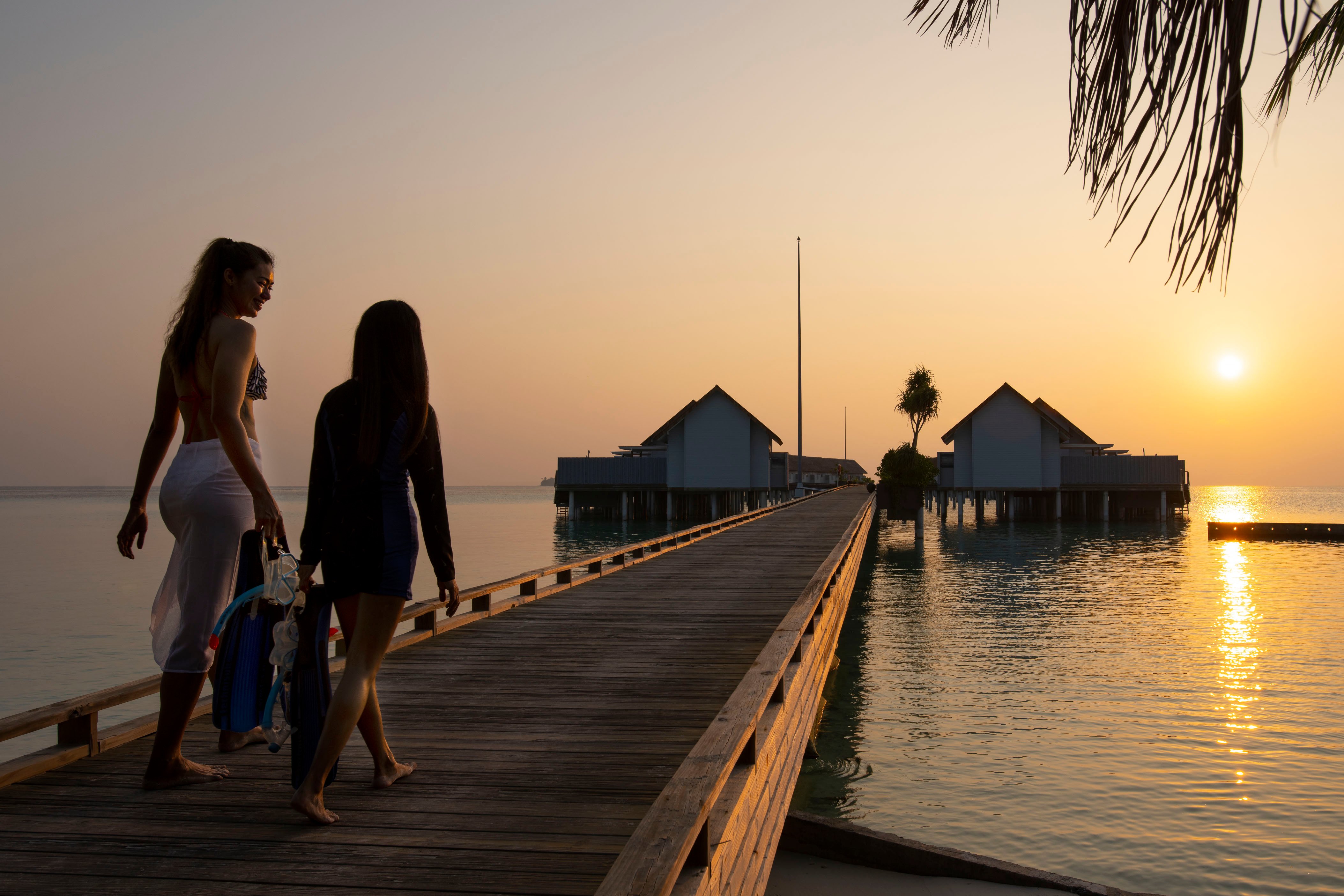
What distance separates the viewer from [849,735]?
10000 mm

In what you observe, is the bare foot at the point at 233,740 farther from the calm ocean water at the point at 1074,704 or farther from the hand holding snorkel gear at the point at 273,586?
the calm ocean water at the point at 1074,704

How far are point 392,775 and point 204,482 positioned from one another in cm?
134

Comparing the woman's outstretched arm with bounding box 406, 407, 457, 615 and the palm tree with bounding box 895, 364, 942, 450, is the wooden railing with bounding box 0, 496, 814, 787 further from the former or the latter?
the palm tree with bounding box 895, 364, 942, 450

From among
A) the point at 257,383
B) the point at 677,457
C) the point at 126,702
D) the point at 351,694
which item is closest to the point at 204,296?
the point at 257,383

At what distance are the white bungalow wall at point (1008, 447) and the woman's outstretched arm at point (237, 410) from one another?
170ft

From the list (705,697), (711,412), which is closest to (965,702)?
(705,697)

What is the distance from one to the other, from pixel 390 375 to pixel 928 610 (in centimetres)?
1881

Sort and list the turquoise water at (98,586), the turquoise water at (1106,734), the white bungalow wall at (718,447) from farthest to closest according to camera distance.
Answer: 1. the white bungalow wall at (718,447)
2. the turquoise water at (98,586)
3. the turquoise water at (1106,734)

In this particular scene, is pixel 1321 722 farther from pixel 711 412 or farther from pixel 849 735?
pixel 711 412

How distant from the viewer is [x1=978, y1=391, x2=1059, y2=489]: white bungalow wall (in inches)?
2044

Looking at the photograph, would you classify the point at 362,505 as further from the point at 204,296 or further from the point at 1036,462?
the point at 1036,462

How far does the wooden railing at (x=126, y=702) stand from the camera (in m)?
3.76

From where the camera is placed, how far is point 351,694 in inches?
127

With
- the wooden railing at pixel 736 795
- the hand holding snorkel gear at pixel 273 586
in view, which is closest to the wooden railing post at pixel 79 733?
the hand holding snorkel gear at pixel 273 586
